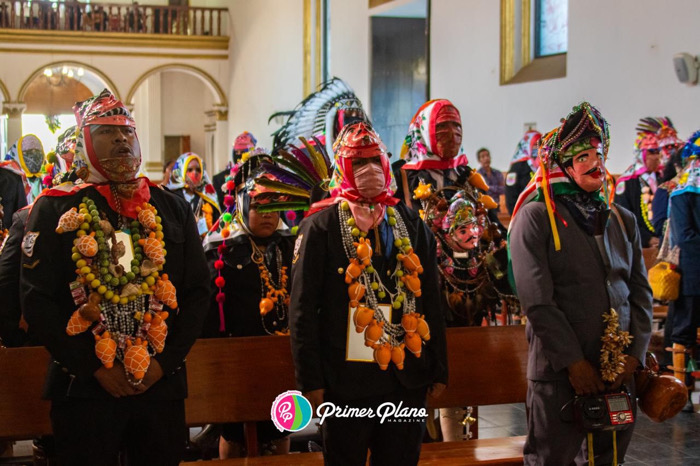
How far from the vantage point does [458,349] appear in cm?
454

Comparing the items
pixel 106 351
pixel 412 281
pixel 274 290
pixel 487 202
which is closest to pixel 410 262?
pixel 412 281

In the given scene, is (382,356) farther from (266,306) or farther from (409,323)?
(266,306)

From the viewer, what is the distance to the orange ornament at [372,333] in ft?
10.9

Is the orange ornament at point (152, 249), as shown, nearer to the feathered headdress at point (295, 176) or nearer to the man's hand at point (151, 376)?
the man's hand at point (151, 376)

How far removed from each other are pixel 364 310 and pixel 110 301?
2.91ft

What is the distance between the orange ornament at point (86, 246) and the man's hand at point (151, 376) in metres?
0.42

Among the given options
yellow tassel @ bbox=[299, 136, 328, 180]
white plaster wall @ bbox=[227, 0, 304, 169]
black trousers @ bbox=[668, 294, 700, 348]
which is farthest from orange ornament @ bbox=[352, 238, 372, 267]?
white plaster wall @ bbox=[227, 0, 304, 169]

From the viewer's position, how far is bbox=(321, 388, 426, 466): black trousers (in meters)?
3.31

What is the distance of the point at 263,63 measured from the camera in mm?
22594

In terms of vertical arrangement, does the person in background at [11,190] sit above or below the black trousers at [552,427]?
above

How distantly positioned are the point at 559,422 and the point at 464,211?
4.97 ft

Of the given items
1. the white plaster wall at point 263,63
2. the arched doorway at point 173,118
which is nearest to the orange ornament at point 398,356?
the white plaster wall at point 263,63

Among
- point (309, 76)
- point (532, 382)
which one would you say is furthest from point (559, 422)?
point (309, 76)

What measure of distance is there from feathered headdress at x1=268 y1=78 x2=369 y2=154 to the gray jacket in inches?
86.5
